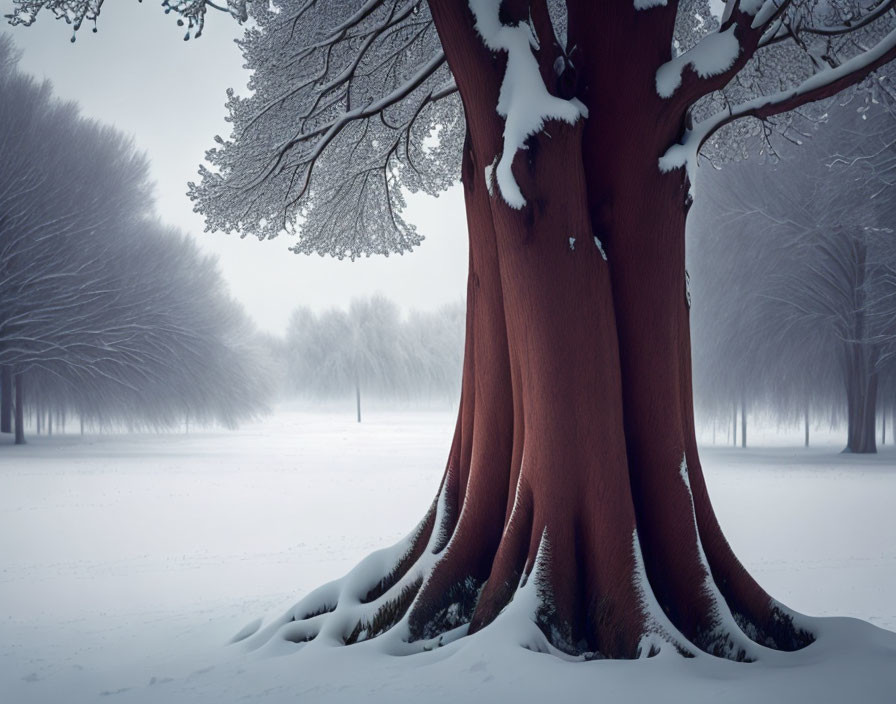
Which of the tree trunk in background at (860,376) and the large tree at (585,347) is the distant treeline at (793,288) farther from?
the large tree at (585,347)

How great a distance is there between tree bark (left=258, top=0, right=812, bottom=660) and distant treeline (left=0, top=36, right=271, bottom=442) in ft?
60.9

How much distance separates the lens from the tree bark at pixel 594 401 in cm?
322

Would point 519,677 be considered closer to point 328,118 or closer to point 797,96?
point 797,96

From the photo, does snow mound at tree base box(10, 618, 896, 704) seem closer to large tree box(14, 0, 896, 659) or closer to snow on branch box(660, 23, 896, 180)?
large tree box(14, 0, 896, 659)

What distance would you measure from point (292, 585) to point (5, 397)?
22.7m

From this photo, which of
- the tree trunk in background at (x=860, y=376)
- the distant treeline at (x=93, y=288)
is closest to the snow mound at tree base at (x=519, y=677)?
the tree trunk in background at (x=860, y=376)

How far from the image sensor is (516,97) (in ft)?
10.8

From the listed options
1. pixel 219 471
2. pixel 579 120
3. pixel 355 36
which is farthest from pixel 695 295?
pixel 579 120

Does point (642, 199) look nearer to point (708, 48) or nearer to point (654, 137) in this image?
point (654, 137)

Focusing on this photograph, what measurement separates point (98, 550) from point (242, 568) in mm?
1806

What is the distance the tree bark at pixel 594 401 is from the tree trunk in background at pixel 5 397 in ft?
72.8

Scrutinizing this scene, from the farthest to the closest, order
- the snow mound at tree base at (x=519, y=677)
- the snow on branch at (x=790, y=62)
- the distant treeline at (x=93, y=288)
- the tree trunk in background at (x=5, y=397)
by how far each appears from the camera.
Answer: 1. the tree trunk in background at (x=5, y=397)
2. the distant treeline at (x=93, y=288)
3. the snow on branch at (x=790, y=62)
4. the snow mound at tree base at (x=519, y=677)

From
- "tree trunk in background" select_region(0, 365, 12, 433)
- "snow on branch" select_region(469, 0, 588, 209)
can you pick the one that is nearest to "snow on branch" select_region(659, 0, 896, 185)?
"snow on branch" select_region(469, 0, 588, 209)

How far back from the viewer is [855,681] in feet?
8.86
